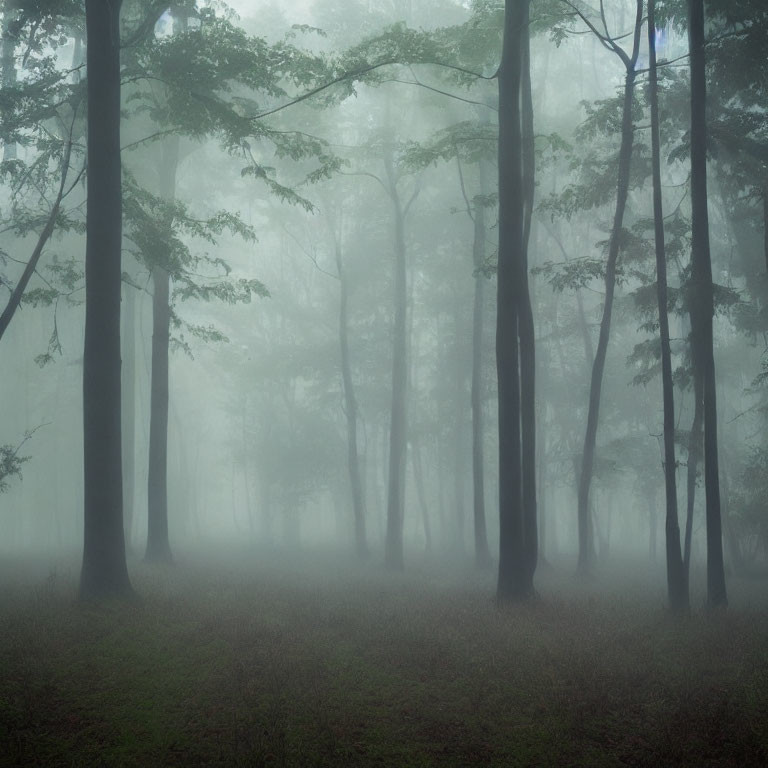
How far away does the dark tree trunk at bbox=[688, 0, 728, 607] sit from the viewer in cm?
1092

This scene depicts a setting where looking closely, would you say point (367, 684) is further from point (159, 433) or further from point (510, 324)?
point (159, 433)

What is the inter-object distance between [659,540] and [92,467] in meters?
53.9

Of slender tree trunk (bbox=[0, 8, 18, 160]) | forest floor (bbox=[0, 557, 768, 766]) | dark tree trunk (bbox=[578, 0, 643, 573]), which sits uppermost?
slender tree trunk (bbox=[0, 8, 18, 160])

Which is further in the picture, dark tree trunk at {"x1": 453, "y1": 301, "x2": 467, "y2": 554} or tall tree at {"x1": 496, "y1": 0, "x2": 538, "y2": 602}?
dark tree trunk at {"x1": 453, "y1": 301, "x2": 467, "y2": 554}

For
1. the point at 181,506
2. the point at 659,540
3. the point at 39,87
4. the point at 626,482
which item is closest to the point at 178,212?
the point at 39,87

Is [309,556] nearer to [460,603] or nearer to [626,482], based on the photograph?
[460,603]

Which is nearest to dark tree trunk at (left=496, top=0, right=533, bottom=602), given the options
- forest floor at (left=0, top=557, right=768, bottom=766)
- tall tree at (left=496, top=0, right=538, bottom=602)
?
tall tree at (left=496, top=0, right=538, bottom=602)

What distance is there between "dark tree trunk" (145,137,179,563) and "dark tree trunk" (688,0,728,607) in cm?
1293

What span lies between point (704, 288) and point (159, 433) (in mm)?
14249

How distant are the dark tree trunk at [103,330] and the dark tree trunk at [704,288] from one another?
35.4ft

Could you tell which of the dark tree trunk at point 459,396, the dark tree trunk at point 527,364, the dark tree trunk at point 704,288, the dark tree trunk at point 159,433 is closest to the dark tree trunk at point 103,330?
the dark tree trunk at point 159,433

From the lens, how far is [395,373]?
1984 centimetres

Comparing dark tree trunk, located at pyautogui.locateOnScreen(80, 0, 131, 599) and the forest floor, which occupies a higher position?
dark tree trunk, located at pyautogui.locateOnScreen(80, 0, 131, 599)

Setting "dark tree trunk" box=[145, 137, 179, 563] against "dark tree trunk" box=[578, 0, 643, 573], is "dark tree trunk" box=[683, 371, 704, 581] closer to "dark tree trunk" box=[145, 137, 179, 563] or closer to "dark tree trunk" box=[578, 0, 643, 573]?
"dark tree trunk" box=[578, 0, 643, 573]
